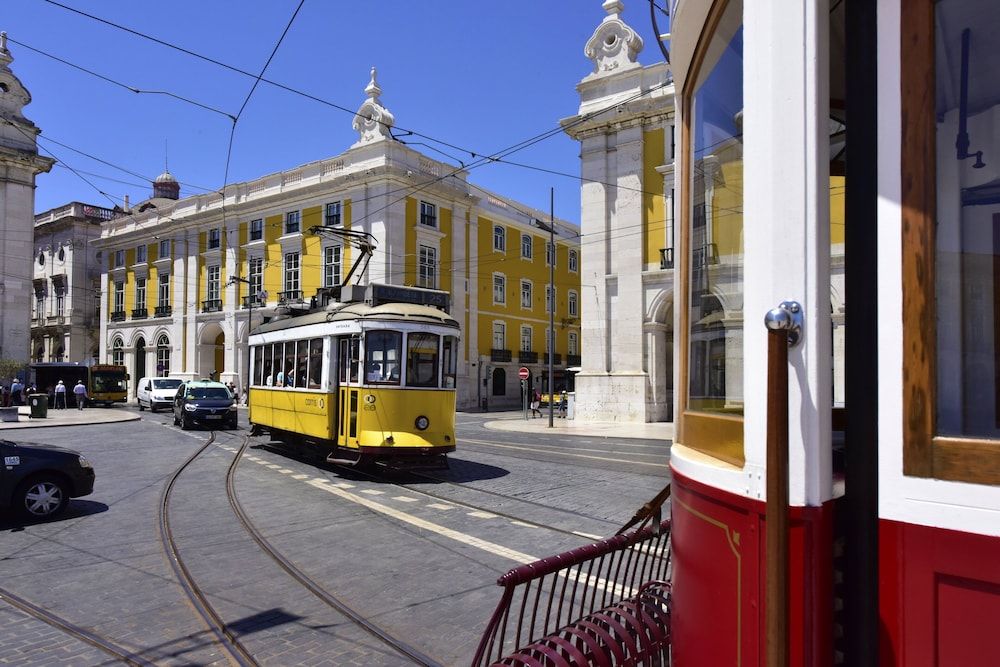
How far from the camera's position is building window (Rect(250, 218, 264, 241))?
4081 cm

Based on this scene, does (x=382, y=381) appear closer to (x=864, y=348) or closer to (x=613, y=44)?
(x=864, y=348)

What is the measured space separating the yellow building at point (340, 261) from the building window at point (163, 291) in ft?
0.44

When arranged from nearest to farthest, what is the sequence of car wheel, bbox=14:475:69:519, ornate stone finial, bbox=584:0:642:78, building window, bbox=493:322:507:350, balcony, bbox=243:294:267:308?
car wheel, bbox=14:475:69:519, ornate stone finial, bbox=584:0:642:78, balcony, bbox=243:294:267:308, building window, bbox=493:322:507:350

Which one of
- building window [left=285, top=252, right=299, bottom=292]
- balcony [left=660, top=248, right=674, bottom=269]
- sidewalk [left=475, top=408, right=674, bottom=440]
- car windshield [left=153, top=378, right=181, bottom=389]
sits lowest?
sidewalk [left=475, top=408, right=674, bottom=440]

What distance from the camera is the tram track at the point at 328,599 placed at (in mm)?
4285

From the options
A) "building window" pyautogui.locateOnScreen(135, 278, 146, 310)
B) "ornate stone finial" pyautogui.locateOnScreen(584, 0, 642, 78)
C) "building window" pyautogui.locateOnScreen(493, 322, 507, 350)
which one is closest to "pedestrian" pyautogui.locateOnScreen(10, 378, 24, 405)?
"building window" pyautogui.locateOnScreen(135, 278, 146, 310)

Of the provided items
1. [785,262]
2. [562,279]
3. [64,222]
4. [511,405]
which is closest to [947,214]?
[785,262]

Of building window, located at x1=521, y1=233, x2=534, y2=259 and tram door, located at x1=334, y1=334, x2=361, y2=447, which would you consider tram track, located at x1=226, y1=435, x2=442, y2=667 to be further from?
building window, located at x1=521, y1=233, x2=534, y2=259

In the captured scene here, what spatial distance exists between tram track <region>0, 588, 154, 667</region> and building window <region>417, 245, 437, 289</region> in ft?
106

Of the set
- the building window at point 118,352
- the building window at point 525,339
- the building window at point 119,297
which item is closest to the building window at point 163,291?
the building window at point 119,297

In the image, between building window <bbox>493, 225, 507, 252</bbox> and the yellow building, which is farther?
building window <bbox>493, 225, 507, 252</bbox>

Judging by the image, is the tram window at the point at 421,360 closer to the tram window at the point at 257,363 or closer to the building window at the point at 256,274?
the tram window at the point at 257,363

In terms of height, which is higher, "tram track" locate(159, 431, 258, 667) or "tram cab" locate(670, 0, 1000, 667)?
"tram cab" locate(670, 0, 1000, 667)

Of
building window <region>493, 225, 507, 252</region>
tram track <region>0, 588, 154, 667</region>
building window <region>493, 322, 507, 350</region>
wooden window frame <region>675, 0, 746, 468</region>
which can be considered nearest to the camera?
wooden window frame <region>675, 0, 746, 468</region>
